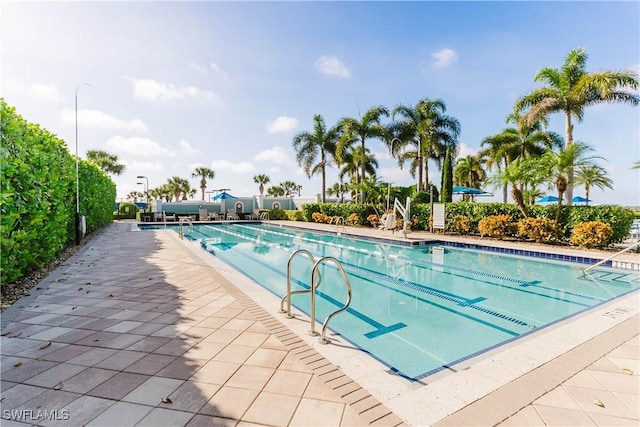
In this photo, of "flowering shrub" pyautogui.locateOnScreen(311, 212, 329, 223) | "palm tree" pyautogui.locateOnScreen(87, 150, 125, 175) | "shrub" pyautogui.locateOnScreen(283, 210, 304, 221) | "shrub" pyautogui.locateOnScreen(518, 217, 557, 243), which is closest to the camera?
"shrub" pyautogui.locateOnScreen(518, 217, 557, 243)

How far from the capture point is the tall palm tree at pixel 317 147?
995 inches

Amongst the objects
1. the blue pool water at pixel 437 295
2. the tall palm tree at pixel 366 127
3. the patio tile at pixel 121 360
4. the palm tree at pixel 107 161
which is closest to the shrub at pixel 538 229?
the blue pool water at pixel 437 295

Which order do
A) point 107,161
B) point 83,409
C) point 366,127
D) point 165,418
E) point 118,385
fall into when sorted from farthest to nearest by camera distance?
point 107,161 < point 366,127 < point 118,385 < point 83,409 < point 165,418

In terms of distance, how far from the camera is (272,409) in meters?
2.21

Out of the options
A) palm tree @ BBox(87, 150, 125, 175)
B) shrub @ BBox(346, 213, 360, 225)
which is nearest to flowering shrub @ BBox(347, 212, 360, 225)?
shrub @ BBox(346, 213, 360, 225)

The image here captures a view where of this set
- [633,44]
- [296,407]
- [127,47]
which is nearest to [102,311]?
[296,407]

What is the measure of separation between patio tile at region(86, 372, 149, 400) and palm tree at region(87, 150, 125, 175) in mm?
41930

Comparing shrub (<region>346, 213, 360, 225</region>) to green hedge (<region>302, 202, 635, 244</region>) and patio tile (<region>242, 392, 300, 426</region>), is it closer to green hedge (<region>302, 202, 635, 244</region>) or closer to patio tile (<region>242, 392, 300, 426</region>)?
green hedge (<region>302, 202, 635, 244</region>)

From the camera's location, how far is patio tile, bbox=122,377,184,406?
2.31 m

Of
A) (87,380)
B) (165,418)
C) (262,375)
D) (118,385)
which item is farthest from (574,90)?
(87,380)

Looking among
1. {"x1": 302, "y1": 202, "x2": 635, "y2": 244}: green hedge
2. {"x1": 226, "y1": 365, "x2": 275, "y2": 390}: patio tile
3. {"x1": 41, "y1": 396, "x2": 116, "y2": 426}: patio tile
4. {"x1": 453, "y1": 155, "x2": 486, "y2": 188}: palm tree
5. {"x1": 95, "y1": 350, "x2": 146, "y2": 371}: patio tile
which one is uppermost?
{"x1": 453, "y1": 155, "x2": 486, "y2": 188}: palm tree

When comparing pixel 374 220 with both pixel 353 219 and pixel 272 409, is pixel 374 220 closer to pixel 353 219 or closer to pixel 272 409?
pixel 353 219

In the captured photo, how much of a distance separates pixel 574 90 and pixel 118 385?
63.0 ft

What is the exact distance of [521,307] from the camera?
5453mm
